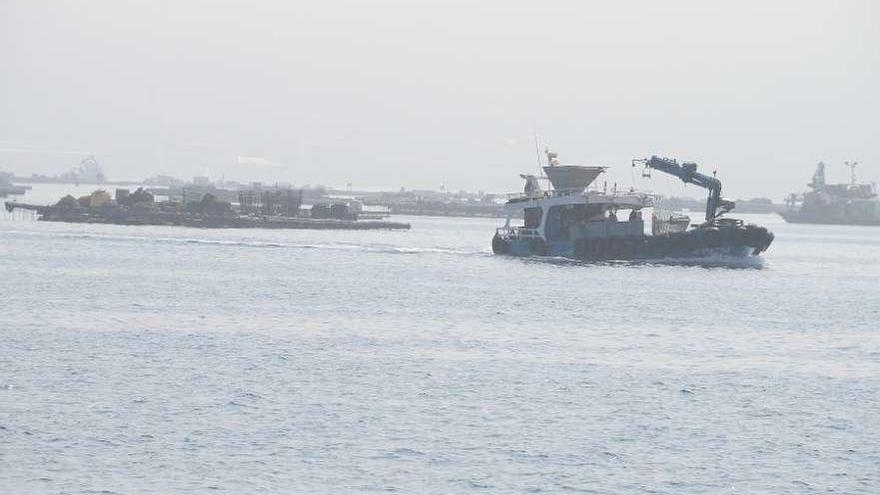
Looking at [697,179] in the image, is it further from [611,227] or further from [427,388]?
A: [427,388]

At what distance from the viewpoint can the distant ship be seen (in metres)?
119

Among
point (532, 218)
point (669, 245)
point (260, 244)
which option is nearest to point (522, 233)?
point (532, 218)

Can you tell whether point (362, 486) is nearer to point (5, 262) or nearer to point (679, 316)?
point (679, 316)

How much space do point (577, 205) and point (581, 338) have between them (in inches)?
2497

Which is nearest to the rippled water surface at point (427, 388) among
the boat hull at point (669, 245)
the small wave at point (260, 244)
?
the boat hull at point (669, 245)

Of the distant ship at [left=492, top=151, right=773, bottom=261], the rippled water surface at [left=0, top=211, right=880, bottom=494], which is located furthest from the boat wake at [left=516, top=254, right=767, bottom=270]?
the rippled water surface at [left=0, top=211, right=880, bottom=494]

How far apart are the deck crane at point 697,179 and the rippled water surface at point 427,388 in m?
33.6

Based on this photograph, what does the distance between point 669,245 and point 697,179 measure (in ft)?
39.6

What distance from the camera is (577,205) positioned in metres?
127

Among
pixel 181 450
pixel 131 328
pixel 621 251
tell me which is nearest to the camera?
pixel 181 450

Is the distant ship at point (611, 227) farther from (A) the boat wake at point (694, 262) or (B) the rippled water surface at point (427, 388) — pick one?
(B) the rippled water surface at point (427, 388)

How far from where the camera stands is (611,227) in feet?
409

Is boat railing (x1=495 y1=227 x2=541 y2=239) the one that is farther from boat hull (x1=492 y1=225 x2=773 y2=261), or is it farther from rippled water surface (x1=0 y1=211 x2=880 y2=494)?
rippled water surface (x1=0 y1=211 x2=880 y2=494)

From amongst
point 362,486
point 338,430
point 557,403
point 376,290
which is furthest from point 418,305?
point 362,486
